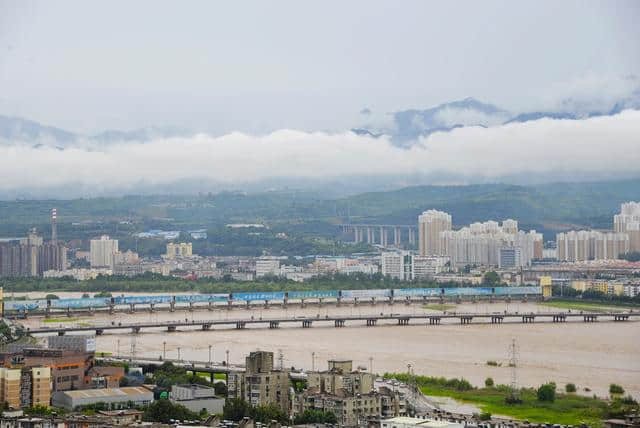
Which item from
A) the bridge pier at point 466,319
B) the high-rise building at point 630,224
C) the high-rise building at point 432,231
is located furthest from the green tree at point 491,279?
the high-rise building at point 432,231

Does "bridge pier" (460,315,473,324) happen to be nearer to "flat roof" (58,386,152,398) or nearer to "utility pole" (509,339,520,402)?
"utility pole" (509,339,520,402)

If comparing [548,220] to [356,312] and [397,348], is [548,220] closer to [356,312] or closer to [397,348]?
[356,312]

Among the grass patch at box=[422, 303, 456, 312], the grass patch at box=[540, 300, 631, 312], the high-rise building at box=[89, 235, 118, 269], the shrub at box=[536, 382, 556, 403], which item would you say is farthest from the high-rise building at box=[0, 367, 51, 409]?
the high-rise building at box=[89, 235, 118, 269]

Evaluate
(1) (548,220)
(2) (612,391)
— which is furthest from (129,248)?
(2) (612,391)

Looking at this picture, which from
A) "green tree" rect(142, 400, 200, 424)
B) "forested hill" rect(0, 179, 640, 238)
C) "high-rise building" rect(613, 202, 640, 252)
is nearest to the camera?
"green tree" rect(142, 400, 200, 424)

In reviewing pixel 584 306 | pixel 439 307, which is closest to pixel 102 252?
pixel 439 307
